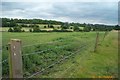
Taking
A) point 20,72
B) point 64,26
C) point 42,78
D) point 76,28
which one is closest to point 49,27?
point 64,26

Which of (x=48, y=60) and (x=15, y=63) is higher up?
(x=15, y=63)

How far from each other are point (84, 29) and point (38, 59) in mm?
44672

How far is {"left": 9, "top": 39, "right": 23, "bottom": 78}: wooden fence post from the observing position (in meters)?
4.26

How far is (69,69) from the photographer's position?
901cm

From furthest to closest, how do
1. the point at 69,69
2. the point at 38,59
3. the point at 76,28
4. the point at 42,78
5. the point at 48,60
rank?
the point at 76,28, the point at 48,60, the point at 38,59, the point at 69,69, the point at 42,78

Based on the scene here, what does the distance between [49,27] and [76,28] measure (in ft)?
42.1

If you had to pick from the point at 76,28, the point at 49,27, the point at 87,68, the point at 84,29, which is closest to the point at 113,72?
the point at 87,68

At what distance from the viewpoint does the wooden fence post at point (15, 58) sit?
426 cm

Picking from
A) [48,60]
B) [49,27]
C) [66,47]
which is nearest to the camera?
[48,60]

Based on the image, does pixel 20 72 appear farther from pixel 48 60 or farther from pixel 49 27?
pixel 49 27

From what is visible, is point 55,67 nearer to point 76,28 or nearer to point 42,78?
point 42,78

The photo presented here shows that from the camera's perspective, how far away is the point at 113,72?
977 cm

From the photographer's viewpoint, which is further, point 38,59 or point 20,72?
point 38,59

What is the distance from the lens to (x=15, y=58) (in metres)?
4.32
